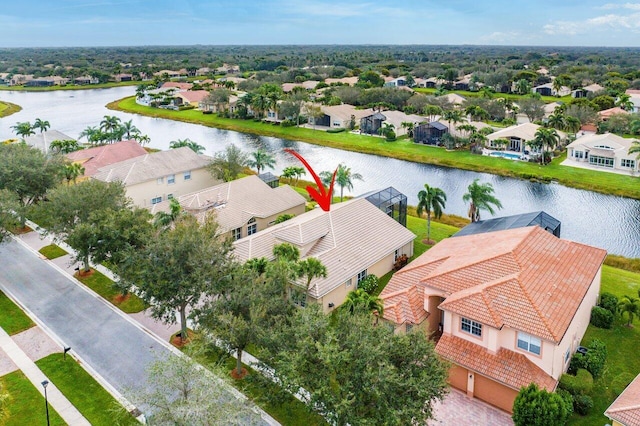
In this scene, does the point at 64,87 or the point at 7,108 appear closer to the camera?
the point at 7,108

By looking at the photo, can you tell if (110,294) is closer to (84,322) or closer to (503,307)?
(84,322)

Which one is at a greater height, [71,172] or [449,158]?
[71,172]

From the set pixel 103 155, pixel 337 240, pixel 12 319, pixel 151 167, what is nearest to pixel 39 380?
pixel 12 319

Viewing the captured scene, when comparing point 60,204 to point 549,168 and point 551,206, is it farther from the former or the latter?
point 549,168

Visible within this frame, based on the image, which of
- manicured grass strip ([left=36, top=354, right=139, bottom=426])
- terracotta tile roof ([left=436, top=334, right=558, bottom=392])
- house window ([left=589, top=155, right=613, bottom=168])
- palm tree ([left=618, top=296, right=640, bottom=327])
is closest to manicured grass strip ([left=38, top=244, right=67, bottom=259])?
manicured grass strip ([left=36, top=354, right=139, bottom=426])

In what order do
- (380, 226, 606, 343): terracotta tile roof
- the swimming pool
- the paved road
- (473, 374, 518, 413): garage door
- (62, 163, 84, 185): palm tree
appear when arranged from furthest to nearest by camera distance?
the swimming pool → (62, 163, 84, 185): palm tree → the paved road → (380, 226, 606, 343): terracotta tile roof → (473, 374, 518, 413): garage door

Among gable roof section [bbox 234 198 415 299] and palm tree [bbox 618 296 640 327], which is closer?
palm tree [bbox 618 296 640 327]

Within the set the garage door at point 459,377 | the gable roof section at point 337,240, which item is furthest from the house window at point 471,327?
the gable roof section at point 337,240

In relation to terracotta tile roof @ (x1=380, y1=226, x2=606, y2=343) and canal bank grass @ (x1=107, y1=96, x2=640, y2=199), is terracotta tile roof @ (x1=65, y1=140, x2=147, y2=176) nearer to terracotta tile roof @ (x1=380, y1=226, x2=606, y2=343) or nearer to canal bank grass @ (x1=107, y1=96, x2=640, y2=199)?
canal bank grass @ (x1=107, y1=96, x2=640, y2=199)
